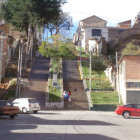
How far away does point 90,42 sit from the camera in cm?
6862

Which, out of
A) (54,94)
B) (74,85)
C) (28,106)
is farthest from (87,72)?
(28,106)

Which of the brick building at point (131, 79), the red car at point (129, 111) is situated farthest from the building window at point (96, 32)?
the red car at point (129, 111)

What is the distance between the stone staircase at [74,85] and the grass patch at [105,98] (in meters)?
1.25

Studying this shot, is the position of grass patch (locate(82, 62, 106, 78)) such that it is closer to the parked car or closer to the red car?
the red car

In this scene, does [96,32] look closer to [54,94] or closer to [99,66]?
[99,66]

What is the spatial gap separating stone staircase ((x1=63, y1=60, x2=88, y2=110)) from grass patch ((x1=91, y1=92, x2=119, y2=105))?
1.25 metres

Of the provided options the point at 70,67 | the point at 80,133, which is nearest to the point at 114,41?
the point at 70,67

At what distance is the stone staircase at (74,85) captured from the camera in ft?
116

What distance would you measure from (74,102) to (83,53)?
30492 mm

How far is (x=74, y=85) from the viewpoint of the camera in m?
43.2

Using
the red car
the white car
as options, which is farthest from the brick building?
the white car

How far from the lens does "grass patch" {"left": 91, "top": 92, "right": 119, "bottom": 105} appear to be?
35.8m

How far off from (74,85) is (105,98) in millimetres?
7200

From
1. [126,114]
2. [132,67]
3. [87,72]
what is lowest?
[126,114]
